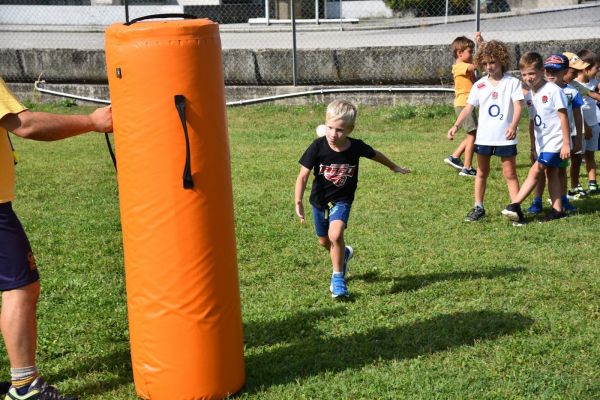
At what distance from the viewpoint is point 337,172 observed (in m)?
6.16

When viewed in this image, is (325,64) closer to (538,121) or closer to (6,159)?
(538,121)

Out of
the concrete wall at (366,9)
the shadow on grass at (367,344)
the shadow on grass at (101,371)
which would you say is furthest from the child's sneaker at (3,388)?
the concrete wall at (366,9)

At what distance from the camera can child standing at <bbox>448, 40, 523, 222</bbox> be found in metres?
8.22

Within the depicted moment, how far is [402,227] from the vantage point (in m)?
8.00

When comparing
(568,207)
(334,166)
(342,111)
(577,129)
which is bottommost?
(568,207)

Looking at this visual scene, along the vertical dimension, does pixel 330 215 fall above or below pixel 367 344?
above

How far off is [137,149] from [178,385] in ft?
4.00

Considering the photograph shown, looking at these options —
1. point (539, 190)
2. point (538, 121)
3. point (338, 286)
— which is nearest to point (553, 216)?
point (539, 190)

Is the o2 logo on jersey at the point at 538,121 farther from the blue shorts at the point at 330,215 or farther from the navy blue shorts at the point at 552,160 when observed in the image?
the blue shorts at the point at 330,215

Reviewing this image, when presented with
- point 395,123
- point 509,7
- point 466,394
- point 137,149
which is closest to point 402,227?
point 466,394

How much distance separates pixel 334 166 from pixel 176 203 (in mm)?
2165

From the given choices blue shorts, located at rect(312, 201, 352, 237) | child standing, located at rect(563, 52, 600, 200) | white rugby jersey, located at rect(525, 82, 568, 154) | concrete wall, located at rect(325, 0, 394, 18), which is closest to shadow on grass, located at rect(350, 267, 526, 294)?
blue shorts, located at rect(312, 201, 352, 237)

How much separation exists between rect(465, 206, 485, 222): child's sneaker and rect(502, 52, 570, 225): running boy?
0.31 m

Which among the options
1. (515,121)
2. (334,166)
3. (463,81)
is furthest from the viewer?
(463,81)
